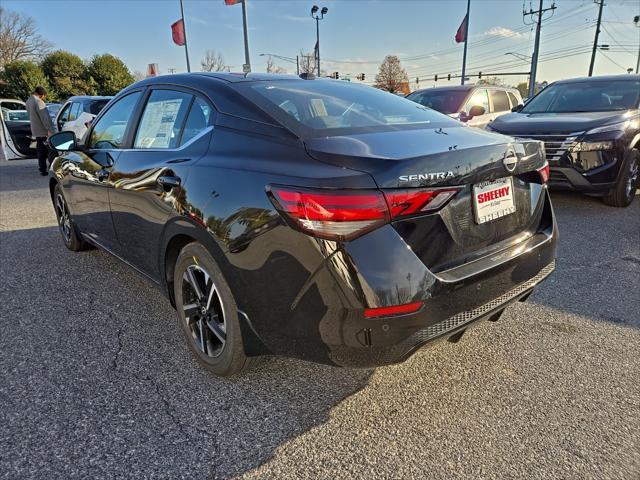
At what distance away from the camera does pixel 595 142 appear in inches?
218

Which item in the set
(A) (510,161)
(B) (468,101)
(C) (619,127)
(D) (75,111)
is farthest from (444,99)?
(D) (75,111)

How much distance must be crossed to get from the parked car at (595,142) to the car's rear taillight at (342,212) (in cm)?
480

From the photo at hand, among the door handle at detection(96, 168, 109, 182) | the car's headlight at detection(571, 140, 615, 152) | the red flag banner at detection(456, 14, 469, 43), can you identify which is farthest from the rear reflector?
the red flag banner at detection(456, 14, 469, 43)

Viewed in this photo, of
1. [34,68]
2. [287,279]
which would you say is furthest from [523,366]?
[34,68]

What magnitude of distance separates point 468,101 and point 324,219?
788 centimetres

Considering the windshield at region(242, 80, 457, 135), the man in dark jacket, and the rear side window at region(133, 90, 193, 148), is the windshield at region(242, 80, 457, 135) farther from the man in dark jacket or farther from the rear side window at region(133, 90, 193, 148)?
the man in dark jacket

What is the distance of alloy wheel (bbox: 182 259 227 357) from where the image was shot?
2408 millimetres

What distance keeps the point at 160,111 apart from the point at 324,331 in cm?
194

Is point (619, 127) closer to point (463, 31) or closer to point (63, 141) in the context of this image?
point (63, 141)

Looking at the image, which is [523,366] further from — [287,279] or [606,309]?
[287,279]

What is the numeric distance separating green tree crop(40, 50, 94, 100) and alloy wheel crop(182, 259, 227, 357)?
40.1 meters

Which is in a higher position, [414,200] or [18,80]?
[18,80]

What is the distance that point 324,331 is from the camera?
6.10ft

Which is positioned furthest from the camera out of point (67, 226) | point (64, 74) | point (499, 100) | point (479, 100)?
point (64, 74)
